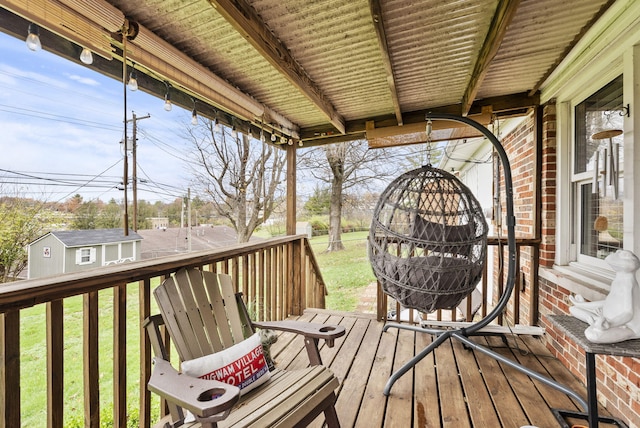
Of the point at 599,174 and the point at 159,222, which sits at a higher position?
the point at 599,174

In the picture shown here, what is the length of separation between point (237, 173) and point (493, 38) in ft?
22.0

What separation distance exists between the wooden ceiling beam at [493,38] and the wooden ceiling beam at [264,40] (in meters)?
1.27

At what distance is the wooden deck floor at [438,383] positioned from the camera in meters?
1.68

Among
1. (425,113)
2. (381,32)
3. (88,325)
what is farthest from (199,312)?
(425,113)

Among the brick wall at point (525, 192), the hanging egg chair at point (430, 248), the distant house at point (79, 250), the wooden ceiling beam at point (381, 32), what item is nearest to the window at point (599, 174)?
the brick wall at point (525, 192)

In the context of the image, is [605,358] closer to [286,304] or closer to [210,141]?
[286,304]

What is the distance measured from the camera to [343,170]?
1073 centimetres

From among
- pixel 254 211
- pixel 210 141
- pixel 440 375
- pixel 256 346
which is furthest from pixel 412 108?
pixel 210 141

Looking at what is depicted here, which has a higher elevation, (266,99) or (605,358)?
(266,99)

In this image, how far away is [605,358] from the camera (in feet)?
6.02

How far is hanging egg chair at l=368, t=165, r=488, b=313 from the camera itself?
6.63ft

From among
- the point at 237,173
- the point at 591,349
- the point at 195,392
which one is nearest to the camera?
the point at 195,392

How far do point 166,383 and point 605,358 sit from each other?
249 cm

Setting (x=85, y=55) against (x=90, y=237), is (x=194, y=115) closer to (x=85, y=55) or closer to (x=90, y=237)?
(x=85, y=55)
